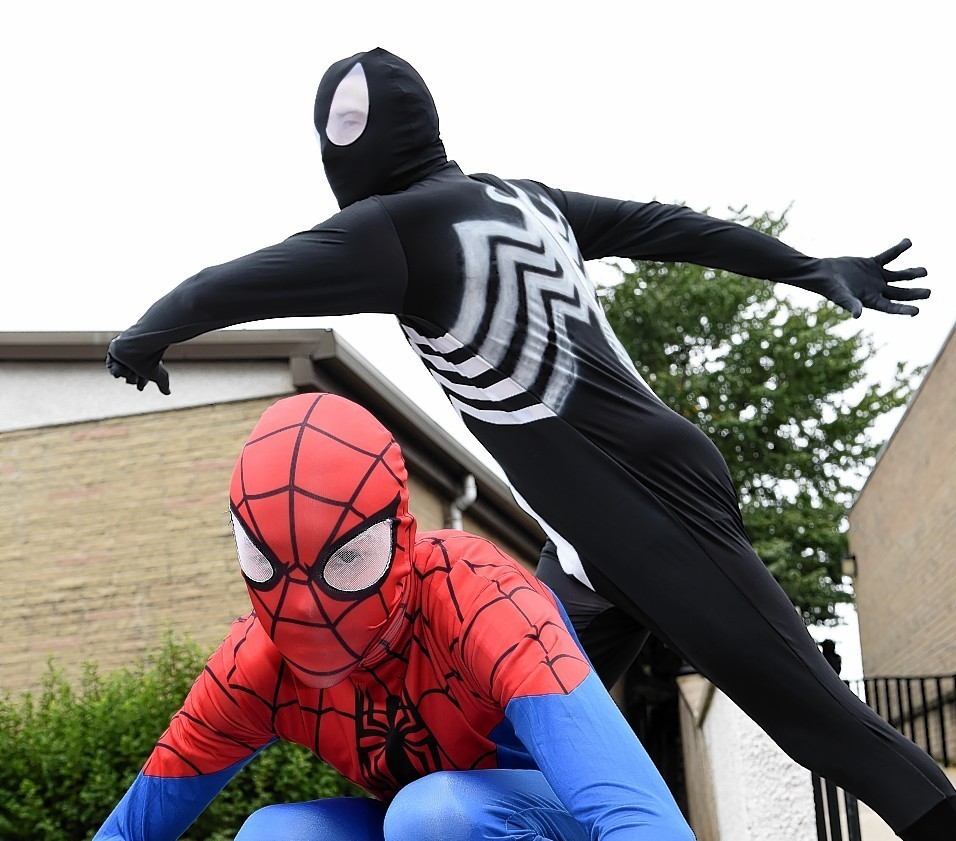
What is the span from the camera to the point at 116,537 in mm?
10062

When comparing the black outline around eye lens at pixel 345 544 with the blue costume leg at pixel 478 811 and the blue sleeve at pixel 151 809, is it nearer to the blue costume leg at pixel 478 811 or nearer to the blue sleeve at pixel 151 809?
the blue costume leg at pixel 478 811

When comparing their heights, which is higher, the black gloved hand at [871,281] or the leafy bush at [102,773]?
the black gloved hand at [871,281]

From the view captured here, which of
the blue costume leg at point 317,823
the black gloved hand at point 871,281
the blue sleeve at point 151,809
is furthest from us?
the black gloved hand at point 871,281

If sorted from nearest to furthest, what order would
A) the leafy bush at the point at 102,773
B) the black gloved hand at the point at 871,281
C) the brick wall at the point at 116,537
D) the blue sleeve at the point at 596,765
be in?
the blue sleeve at the point at 596,765 < the black gloved hand at the point at 871,281 < the leafy bush at the point at 102,773 < the brick wall at the point at 116,537

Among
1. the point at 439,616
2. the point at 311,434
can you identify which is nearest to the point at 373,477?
the point at 311,434

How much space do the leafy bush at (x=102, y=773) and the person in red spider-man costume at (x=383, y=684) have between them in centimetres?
458

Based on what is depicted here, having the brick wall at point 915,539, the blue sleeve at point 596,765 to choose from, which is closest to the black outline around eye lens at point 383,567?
the blue sleeve at point 596,765

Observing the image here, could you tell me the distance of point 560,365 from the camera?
7.00ft

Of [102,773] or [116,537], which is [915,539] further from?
[102,773]

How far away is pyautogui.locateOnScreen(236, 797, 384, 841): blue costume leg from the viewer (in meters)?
2.03

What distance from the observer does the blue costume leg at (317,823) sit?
6.66 feet

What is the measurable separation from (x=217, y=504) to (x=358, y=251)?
26.4 feet

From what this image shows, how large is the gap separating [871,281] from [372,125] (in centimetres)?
102

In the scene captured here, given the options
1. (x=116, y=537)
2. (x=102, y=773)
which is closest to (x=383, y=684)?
(x=102, y=773)
